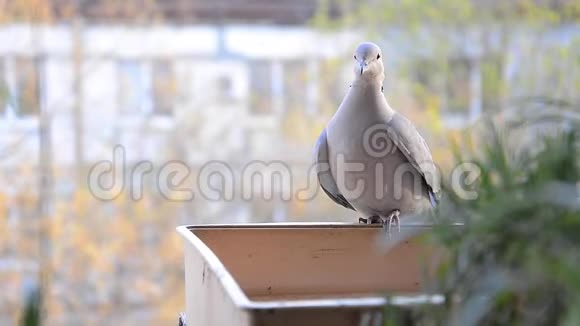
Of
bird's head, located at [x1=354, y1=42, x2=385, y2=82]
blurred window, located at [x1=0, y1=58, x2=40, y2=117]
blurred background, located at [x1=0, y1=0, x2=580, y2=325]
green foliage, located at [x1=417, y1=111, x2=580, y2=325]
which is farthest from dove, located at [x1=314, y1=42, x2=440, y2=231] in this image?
blurred window, located at [x1=0, y1=58, x2=40, y2=117]

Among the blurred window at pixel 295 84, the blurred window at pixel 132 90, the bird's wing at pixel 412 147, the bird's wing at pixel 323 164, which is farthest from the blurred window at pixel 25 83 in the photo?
the bird's wing at pixel 412 147

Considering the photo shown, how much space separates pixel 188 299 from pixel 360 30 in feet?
4.69

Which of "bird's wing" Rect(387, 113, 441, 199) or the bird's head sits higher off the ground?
the bird's head

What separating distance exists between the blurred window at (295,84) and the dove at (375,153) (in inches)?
33.9

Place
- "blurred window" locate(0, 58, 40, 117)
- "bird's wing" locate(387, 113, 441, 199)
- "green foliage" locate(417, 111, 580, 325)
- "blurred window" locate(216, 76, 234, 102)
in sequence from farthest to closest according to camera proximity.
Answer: "blurred window" locate(216, 76, 234, 102)
"blurred window" locate(0, 58, 40, 117)
"bird's wing" locate(387, 113, 441, 199)
"green foliage" locate(417, 111, 580, 325)

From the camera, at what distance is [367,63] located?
1132 millimetres

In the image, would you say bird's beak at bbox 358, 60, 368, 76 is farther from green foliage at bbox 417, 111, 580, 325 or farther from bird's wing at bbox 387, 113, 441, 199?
green foliage at bbox 417, 111, 580, 325

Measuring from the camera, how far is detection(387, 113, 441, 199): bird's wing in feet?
3.54

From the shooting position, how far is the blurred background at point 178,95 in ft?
6.35

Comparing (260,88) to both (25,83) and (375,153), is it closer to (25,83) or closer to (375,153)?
(25,83)

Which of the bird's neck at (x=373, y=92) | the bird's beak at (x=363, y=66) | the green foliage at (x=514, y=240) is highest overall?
the bird's beak at (x=363, y=66)

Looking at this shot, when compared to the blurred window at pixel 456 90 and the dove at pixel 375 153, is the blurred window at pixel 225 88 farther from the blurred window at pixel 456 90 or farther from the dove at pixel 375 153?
the dove at pixel 375 153

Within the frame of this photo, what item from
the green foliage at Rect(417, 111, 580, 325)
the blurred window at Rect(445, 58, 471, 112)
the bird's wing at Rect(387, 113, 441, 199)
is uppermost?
the blurred window at Rect(445, 58, 471, 112)

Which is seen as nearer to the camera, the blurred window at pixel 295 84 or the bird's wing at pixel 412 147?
the bird's wing at pixel 412 147
